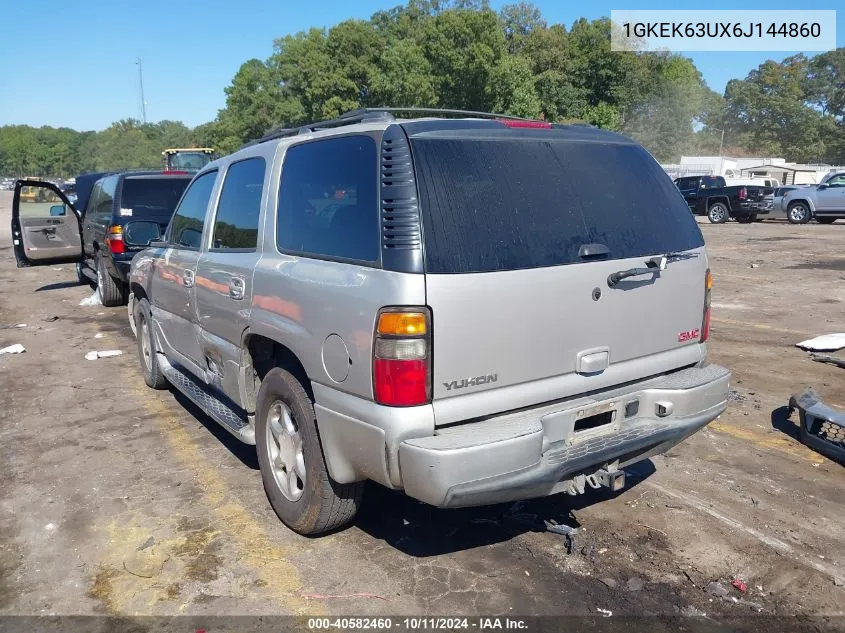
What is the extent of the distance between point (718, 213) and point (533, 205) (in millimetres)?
25328

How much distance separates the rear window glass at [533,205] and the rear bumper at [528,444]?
0.66m

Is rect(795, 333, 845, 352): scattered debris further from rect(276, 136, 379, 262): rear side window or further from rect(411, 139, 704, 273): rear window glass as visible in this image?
rect(276, 136, 379, 262): rear side window

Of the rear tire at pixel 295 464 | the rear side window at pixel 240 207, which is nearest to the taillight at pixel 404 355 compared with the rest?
the rear tire at pixel 295 464

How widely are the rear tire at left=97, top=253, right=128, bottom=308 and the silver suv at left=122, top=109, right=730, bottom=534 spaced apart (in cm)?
707

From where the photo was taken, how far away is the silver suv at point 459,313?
282 centimetres

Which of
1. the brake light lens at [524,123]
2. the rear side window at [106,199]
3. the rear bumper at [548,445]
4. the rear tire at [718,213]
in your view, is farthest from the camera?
the rear tire at [718,213]

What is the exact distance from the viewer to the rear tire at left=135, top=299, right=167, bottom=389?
6094mm

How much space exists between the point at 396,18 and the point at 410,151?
81651mm

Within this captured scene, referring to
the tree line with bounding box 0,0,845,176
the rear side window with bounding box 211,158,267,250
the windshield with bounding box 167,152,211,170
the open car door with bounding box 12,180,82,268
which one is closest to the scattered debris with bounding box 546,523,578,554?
the rear side window with bounding box 211,158,267,250

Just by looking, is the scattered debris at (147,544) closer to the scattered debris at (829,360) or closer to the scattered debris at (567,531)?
the scattered debris at (567,531)

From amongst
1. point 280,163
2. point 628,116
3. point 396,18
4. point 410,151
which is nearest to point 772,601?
point 410,151

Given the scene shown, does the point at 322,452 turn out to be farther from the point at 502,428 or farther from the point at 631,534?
the point at 631,534

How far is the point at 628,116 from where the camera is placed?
192 ft

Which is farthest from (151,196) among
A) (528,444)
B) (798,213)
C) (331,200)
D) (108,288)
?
(798,213)
